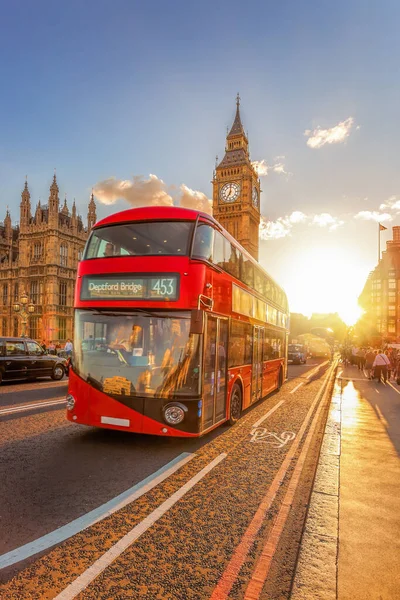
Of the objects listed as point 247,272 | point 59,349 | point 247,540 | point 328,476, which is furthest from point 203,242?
point 59,349

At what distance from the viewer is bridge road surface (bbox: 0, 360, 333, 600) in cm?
320

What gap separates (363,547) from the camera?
3850mm

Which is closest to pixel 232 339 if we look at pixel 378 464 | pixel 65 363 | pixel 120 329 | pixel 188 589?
pixel 120 329

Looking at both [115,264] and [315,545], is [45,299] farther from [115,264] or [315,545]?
[315,545]

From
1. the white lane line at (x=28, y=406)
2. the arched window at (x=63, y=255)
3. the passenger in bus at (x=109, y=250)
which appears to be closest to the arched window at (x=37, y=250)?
the arched window at (x=63, y=255)

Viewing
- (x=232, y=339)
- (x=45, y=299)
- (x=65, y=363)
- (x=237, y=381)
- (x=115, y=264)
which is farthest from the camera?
(x=45, y=299)

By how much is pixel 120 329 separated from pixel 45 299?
48.3 metres

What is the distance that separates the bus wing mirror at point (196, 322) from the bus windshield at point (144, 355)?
218 mm

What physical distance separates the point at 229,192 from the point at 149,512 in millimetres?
97298

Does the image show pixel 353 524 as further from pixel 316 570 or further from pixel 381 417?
pixel 381 417

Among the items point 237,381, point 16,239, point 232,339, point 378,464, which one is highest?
point 16,239

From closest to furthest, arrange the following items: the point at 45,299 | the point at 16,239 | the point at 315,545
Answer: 1. the point at 315,545
2. the point at 45,299
3. the point at 16,239

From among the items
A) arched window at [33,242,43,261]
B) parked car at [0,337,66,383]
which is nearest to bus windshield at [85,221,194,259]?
parked car at [0,337,66,383]

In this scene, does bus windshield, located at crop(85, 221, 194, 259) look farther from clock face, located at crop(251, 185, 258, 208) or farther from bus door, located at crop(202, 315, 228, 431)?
clock face, located at crop(251, 185, 258, 208)
